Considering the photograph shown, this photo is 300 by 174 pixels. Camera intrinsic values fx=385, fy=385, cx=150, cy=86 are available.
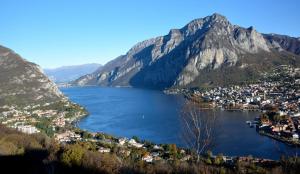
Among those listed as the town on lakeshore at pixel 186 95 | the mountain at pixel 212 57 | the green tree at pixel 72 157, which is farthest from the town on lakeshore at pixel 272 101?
the mountain at pixel 212 57

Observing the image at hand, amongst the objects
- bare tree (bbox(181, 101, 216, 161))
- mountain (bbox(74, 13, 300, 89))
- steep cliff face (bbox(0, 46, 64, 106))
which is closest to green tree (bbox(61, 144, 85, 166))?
bare tree (bbox(181, 101, 216, 161))

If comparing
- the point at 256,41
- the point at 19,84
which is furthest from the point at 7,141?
the point at 256,41

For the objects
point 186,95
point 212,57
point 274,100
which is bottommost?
point 274,100

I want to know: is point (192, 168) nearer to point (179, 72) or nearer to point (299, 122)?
point (299, 122)

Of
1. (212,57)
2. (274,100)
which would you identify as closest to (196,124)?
(274,100)

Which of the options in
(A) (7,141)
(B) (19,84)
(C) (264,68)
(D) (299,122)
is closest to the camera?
(A) (7,141)

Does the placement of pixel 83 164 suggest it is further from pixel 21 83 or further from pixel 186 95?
pixel 21 83
